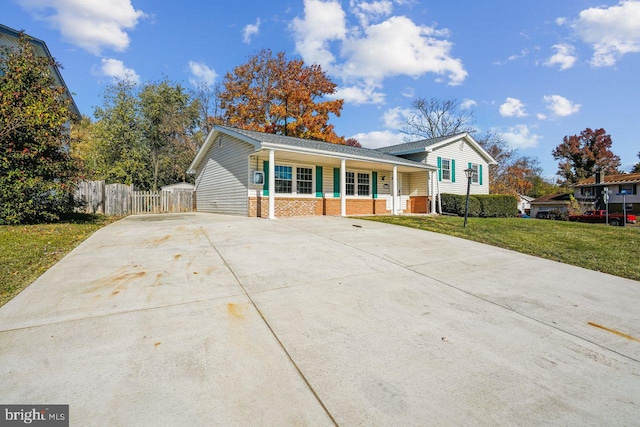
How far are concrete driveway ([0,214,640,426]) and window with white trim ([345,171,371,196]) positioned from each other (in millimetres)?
10594

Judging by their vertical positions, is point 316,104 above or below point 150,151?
above

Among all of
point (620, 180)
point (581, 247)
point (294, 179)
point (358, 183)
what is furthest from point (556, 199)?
point (294, 179)

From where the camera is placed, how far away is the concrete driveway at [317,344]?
74.0 inches

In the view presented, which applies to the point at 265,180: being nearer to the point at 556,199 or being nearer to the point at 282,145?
the point at 282,145

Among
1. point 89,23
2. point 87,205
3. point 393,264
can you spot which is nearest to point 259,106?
point 89,23

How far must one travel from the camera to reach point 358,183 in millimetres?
15734

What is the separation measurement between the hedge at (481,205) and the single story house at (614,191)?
1926 cm

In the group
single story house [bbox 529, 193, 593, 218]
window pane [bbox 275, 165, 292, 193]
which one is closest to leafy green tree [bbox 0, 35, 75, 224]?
window pane [bbox 275, 165, 292, 193]

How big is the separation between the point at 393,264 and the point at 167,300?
3.59 metres

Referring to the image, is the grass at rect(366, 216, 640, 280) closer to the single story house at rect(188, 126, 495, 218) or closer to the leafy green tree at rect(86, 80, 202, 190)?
the single story house at rect(188, 126, 495, 218)

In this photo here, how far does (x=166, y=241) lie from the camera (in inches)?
257

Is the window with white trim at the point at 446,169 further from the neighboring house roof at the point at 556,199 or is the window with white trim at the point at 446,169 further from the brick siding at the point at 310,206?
the neighboring house roof at the point at 556,199

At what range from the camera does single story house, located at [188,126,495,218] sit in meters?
12.3

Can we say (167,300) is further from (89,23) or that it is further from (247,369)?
(89,23)
